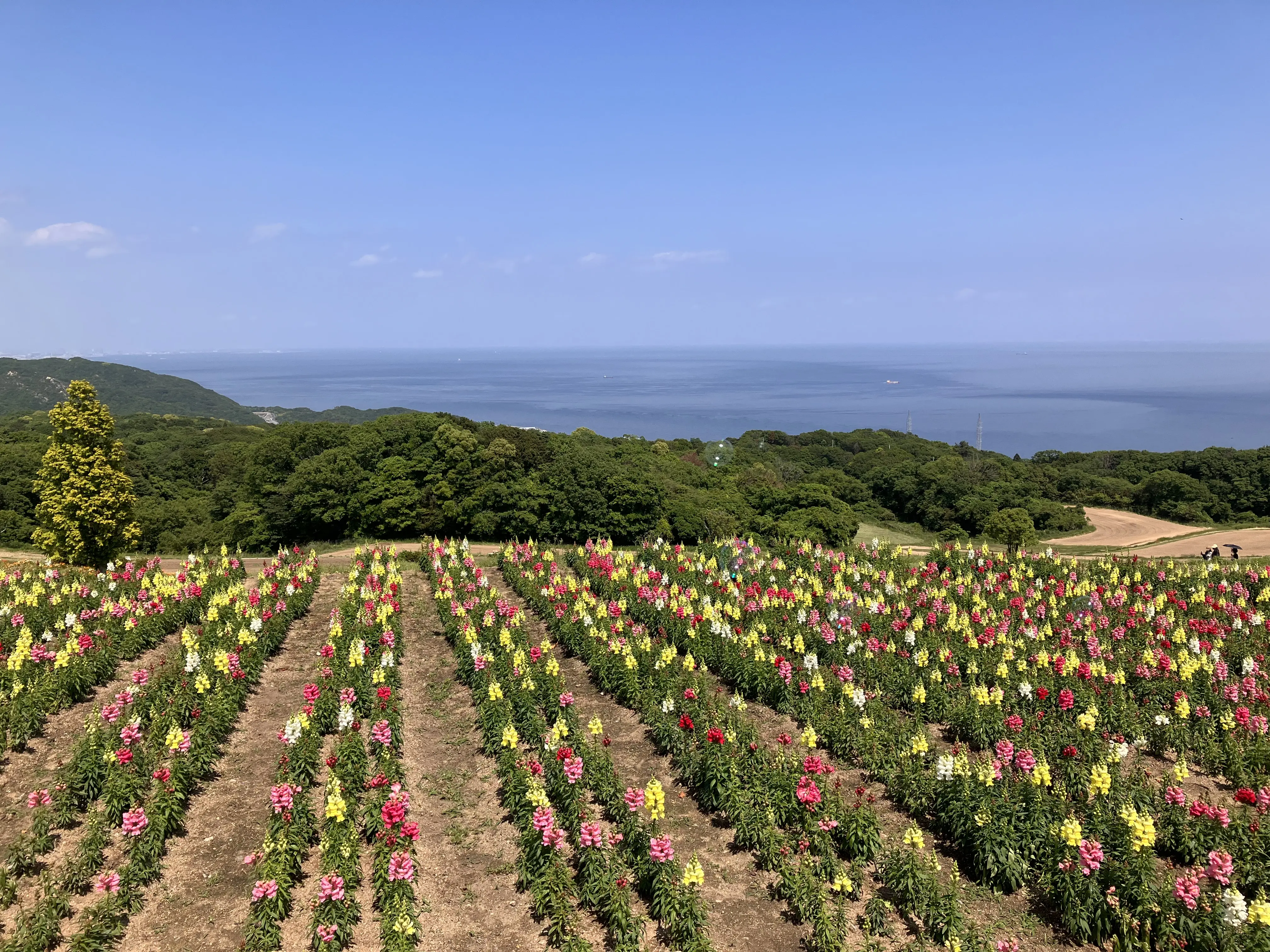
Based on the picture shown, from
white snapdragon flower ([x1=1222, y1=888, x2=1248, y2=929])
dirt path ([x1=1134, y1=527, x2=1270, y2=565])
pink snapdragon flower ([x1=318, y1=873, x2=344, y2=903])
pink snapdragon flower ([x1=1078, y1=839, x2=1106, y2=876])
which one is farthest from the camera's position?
dirt path ([x1=1134, y1=527, x2=1270, y2=565])

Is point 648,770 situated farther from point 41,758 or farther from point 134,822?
point 41,758

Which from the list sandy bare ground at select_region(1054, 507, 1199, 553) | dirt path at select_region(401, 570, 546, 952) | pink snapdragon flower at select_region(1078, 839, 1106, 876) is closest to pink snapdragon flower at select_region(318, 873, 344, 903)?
dirt path at select_region(401, 570, 546, 952)

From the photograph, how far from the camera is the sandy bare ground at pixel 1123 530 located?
4000 centimetres

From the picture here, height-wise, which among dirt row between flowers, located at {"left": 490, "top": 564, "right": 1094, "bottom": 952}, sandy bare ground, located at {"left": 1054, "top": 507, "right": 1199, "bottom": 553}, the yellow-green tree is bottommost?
sandy bare ground, located at {"left": 1054, "top": 507, "right": 1199, "bottom": 553}

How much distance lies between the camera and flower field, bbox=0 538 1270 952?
7.64 meters

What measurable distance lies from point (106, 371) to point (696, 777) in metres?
214

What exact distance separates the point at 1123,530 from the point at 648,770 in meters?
44.7

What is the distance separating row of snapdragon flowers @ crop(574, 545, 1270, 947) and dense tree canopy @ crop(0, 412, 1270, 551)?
21.4 metres

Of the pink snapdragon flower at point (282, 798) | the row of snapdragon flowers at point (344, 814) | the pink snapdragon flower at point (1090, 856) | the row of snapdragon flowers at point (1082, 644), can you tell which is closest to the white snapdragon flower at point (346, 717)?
the row of snapdragon flowers at point (344, 814)

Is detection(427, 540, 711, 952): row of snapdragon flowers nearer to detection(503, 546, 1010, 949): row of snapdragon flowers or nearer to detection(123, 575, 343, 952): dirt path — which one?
detection(503, 546, 1010, 949): row of snapdragon flowers

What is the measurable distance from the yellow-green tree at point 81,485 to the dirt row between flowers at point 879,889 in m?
20.3

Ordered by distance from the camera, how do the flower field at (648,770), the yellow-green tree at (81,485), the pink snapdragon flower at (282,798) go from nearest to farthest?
the flower field at (648,770), the pink snapdragon flower at (282,798), the yellow-green tree at (81,485)

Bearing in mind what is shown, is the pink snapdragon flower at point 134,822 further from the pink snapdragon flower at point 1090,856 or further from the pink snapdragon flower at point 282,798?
the pink snapdragon flower at point 1090,856

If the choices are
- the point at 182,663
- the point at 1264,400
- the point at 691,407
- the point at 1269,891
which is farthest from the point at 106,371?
the point at 1264,400
